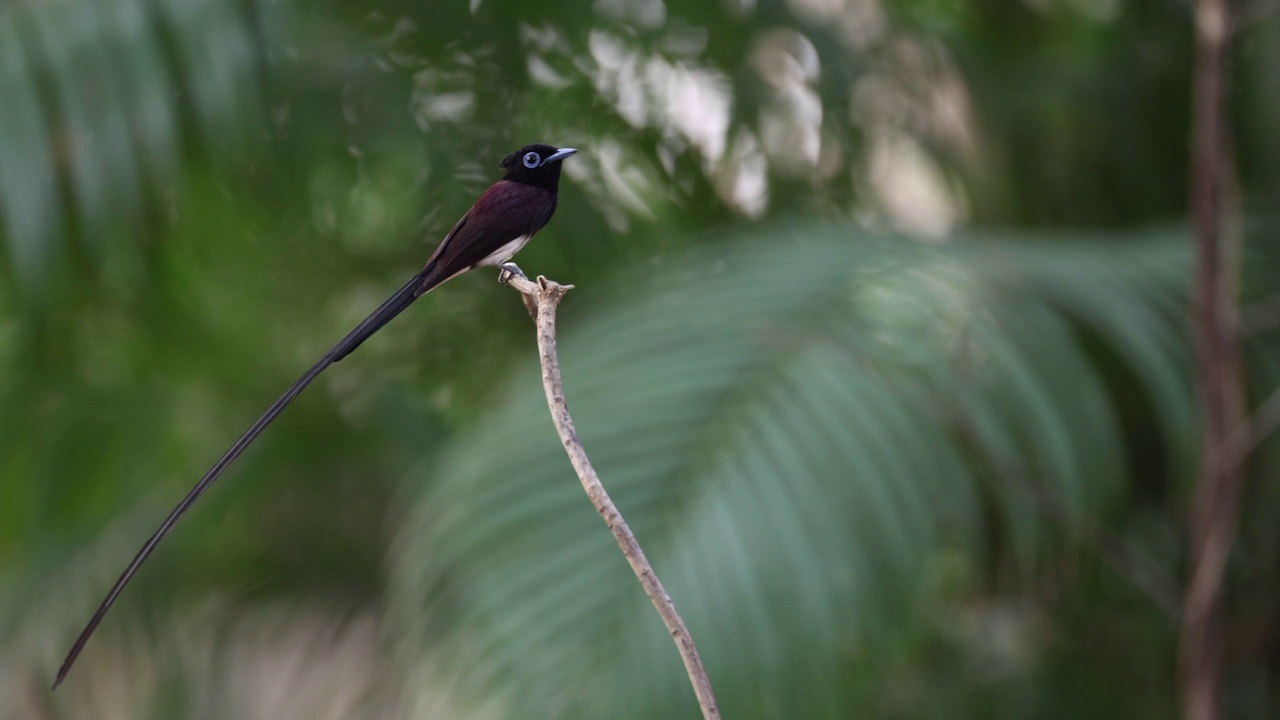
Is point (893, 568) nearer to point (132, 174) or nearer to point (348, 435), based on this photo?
point (132, 174)

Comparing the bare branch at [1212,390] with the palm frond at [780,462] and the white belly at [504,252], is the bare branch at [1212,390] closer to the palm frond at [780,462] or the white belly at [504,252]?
the palm frond at [780,462]

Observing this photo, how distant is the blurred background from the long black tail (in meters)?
0.63

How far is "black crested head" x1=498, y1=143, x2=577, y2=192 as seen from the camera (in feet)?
1.99

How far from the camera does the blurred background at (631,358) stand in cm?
121

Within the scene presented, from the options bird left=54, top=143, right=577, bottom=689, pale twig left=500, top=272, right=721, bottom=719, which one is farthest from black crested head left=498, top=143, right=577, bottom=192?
pale twig left=500, top=272, right=721, bottom=719

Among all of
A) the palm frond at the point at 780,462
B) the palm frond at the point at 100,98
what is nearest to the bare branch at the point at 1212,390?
the palm frond at the point at 780,462

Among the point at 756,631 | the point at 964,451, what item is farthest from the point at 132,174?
the point at 964,451

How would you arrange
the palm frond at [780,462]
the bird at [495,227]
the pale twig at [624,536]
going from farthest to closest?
the palm frond at [780,462] < the bird at [495,227] < the pale twig at [624,536]

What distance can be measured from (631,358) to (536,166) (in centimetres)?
74

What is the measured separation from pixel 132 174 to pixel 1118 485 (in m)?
1.41

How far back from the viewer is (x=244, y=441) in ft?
1.45

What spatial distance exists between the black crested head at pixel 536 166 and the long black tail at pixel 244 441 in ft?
0.27

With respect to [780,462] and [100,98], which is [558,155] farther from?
[100,98]

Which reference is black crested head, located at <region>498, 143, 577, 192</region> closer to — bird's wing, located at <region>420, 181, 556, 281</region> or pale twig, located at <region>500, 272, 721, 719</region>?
bird's wing, located at <region>420, 181, 556, 281</region>
